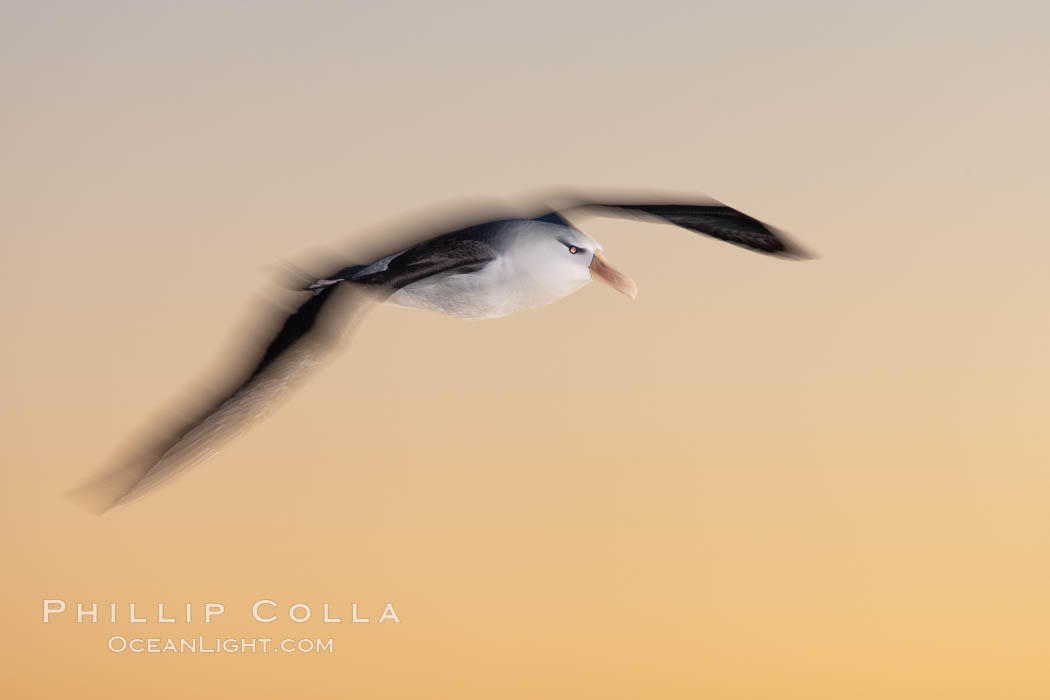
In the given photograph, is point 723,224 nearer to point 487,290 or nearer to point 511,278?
point 511,278

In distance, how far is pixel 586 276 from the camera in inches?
432

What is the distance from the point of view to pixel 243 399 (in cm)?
1013

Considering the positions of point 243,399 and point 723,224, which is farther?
point 723,224

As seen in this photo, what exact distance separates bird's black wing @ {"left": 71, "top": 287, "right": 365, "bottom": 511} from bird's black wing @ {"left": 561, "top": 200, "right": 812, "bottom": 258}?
8.50 ft

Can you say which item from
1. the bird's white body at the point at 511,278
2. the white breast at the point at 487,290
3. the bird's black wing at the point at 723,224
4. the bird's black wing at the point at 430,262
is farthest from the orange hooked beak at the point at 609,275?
the bird's black wing at the point at 430,262

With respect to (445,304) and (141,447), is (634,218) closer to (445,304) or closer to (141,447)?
(445,304)

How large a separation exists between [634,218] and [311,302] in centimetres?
279

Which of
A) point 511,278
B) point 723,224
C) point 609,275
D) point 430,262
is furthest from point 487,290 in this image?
point 723,224

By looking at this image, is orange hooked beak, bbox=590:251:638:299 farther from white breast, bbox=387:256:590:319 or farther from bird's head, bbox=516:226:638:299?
white breast, bbox=387:256:590:319

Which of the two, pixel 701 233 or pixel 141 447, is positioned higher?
pixel 701 233

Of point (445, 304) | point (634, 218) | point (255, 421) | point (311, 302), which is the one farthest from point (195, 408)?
point (634, 218)

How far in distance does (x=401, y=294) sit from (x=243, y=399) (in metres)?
1.46

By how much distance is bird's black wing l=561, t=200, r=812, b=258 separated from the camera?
11805mm

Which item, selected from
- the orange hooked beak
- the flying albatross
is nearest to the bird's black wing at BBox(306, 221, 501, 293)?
the flying albatross
